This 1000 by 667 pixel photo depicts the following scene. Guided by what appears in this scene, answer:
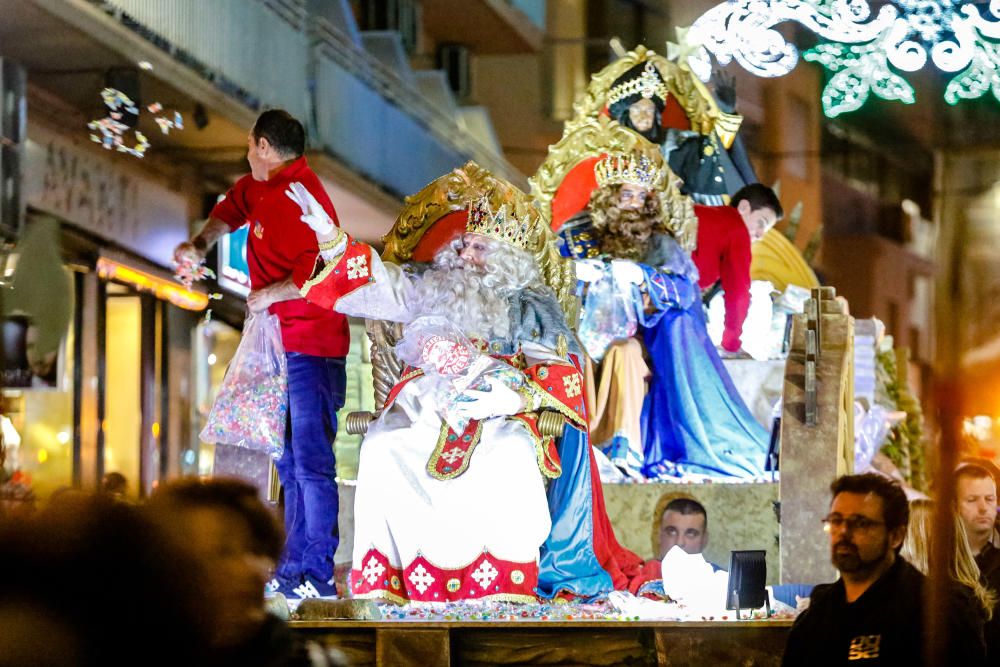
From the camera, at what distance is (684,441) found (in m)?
9.56

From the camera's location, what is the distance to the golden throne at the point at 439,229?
834 centimetres

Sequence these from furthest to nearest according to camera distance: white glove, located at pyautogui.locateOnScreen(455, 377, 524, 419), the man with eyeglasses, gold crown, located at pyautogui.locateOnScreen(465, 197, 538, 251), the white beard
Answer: gold crown, located at pyautogui.locateOnScreen(465, 197, 538, 251) → the white beard → white glove, located at pyautogui.locateOnScreen(455, 377, 524, 419) → the man with eyeglasses

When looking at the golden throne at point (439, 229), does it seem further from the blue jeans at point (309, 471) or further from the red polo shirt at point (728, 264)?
the red polo shirt at point (728, 264)

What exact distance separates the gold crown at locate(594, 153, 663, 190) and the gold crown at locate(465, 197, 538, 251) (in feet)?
4.59

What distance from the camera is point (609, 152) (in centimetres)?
1004

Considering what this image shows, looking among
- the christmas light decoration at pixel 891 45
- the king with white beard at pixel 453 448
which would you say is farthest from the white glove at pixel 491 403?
the christmas light decoration at pixel 891 45

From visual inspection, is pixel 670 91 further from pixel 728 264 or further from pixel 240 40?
pixel 240 40

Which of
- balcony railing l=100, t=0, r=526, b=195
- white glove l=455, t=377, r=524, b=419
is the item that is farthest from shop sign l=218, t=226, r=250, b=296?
white glove l=455, t=377, r=524, b=419

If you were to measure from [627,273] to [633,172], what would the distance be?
0.49m

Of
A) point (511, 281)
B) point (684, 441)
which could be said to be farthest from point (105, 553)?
point (684, 441)

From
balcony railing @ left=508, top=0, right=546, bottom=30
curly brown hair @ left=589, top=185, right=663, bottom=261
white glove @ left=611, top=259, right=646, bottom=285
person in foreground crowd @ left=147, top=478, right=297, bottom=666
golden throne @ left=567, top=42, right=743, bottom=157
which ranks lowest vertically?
person in foreground crowd @ left=147, top=478, right=297, bottom=666

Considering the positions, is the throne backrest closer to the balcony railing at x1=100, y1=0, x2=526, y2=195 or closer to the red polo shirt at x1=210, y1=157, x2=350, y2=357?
the red polo shirt at x1=210, y1=157, x2=350, y2=357

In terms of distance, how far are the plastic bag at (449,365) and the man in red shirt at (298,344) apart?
0.31 metres

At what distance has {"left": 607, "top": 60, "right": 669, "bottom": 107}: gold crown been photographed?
10.9 metres
